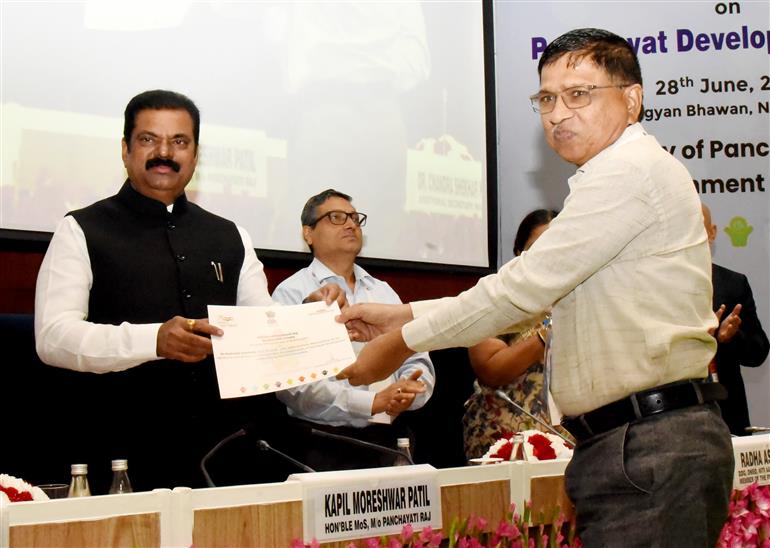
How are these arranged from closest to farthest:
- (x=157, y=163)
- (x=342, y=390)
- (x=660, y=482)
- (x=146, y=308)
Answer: (x=660, y=482) < (x=146, y=308) < (x=157, y=163) < (x=342, y=390)

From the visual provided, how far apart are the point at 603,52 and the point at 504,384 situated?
1.71 metres

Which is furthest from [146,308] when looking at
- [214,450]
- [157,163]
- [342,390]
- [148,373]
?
[214,450]

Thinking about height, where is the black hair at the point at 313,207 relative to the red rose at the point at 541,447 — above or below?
above

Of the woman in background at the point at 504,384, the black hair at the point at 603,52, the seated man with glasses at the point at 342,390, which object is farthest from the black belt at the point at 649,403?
the woman in background at the point at 504,384

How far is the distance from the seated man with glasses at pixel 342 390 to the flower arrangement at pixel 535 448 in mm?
438

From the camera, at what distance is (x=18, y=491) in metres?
1.65

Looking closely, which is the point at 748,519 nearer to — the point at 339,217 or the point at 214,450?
the point at 214,450

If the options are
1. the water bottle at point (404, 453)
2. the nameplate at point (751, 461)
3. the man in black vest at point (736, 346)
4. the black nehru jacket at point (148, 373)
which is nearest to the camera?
the water bottle at point (404, 453)

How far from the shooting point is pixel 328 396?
2.96 m

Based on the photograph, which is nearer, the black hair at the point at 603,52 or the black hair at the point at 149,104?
the black hair at the point at 603,52

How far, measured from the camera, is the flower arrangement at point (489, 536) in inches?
69.3

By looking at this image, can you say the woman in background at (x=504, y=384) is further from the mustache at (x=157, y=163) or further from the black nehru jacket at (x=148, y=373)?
the mustache at (x=157, y=163)

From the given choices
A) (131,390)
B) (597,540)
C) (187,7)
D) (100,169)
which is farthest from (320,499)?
(187,7)

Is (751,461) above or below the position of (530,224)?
below
